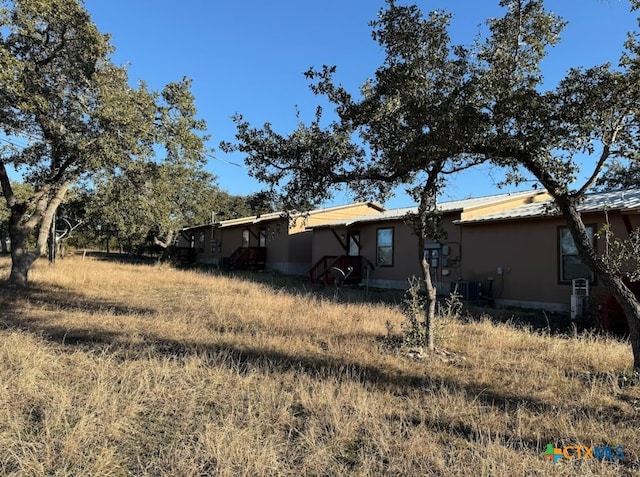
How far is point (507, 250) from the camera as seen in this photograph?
13234 mm

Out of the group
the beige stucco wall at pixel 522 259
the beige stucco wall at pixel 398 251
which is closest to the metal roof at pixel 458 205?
the beige stucco wall at pixel 398 251

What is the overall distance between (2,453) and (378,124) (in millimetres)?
4639

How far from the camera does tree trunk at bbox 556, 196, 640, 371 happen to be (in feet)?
17.0

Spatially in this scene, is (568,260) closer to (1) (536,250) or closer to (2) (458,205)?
(1) (536,250)

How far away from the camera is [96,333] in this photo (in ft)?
23.6

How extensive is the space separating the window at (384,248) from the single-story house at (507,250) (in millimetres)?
36

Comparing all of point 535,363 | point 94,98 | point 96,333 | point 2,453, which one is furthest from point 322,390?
point 94,98

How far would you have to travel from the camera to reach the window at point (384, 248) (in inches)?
696

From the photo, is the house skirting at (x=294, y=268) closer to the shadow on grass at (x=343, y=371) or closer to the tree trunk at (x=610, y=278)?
the shadow on grass at (x=343, y=371)

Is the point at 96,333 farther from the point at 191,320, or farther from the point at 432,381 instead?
the point at 432,381

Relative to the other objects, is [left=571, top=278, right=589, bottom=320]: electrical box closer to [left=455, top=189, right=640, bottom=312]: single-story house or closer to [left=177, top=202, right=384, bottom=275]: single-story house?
[left=455, top=189, right=640, bottom=312]: single-story house
